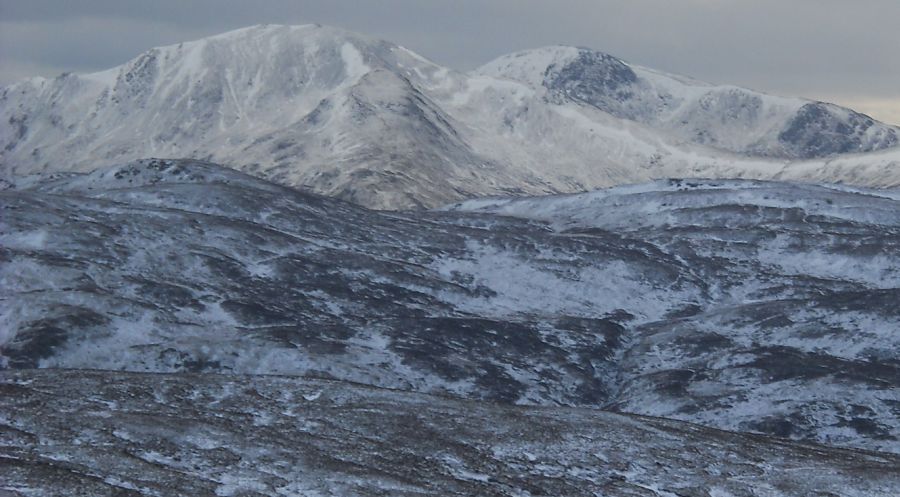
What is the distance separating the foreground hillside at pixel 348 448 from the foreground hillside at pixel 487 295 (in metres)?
26.0

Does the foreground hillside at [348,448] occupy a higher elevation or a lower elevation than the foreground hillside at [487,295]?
higher

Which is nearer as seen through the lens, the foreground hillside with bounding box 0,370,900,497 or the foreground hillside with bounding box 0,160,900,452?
the foreground hillside with bounding box 0,370,900,497

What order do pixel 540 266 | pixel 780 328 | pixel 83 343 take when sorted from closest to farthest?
pixel 83 343, pixel 780 328, pixel 540 266

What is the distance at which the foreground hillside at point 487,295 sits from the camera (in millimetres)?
101562

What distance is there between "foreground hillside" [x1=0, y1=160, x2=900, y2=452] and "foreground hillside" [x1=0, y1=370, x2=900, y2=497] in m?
26.0

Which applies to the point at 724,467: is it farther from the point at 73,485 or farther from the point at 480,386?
the point at 480,386

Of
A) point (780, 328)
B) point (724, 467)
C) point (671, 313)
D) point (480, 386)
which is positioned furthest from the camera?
point (671, 313)

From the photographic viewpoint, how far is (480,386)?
350 ft

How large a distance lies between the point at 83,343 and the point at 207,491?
165ft

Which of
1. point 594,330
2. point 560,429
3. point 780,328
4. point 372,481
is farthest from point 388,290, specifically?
Result: point 372,481

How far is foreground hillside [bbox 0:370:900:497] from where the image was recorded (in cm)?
5241

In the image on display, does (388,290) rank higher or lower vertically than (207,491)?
lower

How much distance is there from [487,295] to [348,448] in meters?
79.9

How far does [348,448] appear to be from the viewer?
60.9 metres
